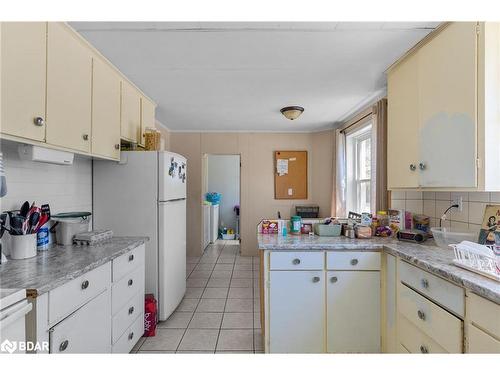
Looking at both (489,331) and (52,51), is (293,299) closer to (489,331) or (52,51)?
(489,331)

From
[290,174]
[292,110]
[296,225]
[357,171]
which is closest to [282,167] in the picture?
[290,174]

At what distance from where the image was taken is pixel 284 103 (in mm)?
2986

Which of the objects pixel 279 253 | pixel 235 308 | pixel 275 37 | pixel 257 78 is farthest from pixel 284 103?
pixel 235 308

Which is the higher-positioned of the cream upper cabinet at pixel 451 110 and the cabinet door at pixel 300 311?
the cream upper cabinet at pixel 451 110

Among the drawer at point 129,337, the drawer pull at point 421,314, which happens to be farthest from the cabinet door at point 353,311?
the drawer at point 129,337

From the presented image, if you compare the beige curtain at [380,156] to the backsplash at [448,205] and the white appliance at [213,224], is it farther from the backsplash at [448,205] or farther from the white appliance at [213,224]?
the white appliance at [213,224]

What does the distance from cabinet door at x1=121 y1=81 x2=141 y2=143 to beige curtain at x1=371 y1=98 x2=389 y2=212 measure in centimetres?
257

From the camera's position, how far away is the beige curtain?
2.46m

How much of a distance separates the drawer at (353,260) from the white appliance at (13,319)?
167 centimetres

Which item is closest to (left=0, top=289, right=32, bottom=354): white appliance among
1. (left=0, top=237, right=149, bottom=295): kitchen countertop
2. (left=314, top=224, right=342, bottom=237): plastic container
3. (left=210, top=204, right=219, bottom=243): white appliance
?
(left=0, top=237, right=149, bottom=295): kitchen countertop

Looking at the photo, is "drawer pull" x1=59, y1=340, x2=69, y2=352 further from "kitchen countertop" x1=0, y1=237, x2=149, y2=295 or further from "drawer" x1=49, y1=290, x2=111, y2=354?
"kitchen countertop" x1=0, y1=237, x2=149, y2=295

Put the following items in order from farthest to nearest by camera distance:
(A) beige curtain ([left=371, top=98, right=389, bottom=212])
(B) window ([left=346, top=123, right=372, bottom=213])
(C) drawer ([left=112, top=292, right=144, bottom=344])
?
(B) window ([left=346, top=123, right=372, bottom=213])
(A) beige curtain ([left=371, top=98, right=389, bottom=212])
(C) drawer ([left=112, top=292, right=144, bottom=344])

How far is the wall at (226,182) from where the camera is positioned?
6613 millimetres
